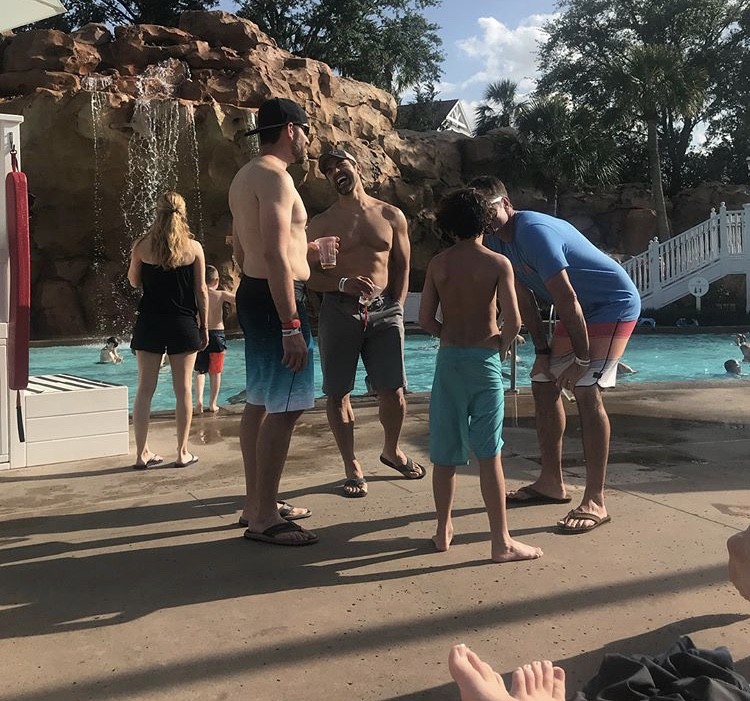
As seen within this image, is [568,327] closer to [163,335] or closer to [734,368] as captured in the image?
[163,335]

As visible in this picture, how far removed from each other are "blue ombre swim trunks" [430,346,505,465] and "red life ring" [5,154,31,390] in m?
2.43

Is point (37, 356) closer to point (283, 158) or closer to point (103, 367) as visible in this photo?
point (103, 367)

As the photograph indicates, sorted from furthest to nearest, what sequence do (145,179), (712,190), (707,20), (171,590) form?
(707,20) < (712,190) < (145,179) < (171,590)

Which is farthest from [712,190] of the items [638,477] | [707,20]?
[638,477]

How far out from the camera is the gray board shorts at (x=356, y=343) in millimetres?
4250

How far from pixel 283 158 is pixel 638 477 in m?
2.61

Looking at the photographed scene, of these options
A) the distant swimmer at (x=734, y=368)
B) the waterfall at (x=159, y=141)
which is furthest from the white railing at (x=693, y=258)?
the waterfall at (x=159, y=141)

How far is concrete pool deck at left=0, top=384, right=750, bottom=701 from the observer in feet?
7.22

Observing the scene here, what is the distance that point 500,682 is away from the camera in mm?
1885

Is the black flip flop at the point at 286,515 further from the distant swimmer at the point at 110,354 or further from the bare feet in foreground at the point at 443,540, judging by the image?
the distant swimmer at the point at 110,354

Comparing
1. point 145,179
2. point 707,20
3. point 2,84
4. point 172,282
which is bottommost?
point 172,282

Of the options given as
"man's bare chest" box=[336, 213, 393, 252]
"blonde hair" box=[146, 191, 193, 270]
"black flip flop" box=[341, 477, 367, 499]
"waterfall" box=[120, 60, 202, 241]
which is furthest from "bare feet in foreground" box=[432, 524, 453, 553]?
"waterfall" box=[120, 60, 202, 241]

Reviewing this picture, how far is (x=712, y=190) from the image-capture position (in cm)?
2770

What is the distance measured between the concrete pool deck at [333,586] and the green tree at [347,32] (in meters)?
32.4
